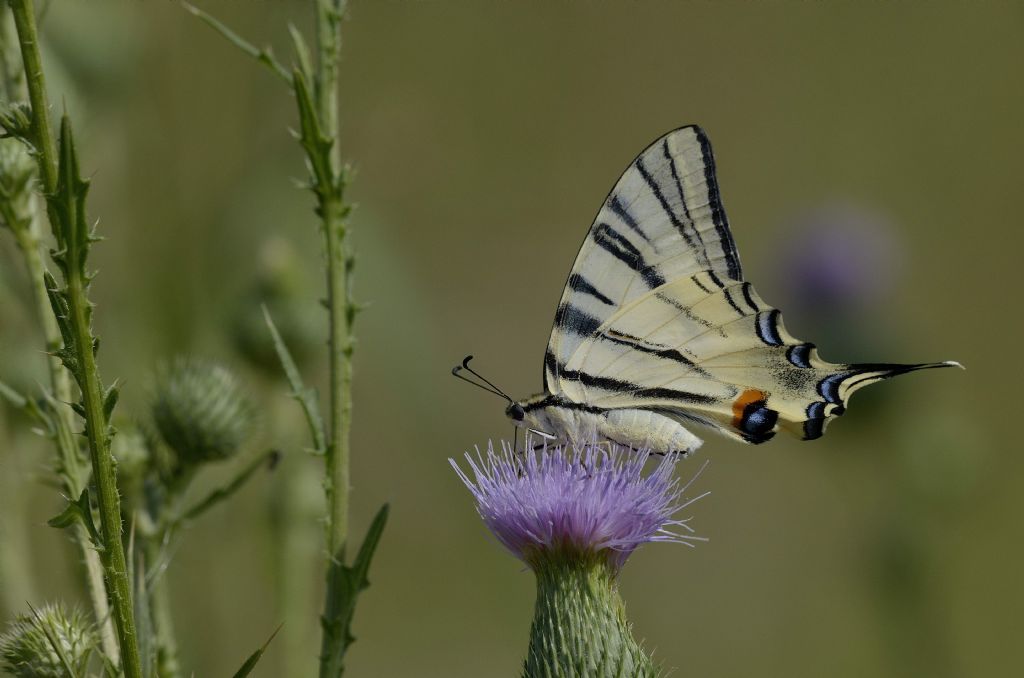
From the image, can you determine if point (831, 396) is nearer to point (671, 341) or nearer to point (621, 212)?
point (671, 341)

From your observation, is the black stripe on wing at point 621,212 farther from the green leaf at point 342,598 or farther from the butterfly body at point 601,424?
the green leaf at point 342,598

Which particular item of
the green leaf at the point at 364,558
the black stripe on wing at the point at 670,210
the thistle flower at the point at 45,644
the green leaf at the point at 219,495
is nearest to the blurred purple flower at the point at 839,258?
the black stripe on wing at the point at 670,210

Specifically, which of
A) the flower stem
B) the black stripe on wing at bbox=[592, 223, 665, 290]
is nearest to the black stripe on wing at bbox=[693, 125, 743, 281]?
the black stripe on wing at bbox=[592, 223, 665, 290]

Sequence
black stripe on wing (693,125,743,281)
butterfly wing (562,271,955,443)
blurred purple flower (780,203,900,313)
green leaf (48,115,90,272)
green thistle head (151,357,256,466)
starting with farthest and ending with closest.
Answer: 1. blurred purple flower (780,203,900,313)
2. butterfly wing (562,271,955,443)
3. black stripe on wing (693,125,743,281)
4. green thistle head (151,357,256,466)
5. green leaf (48,115,90,272)

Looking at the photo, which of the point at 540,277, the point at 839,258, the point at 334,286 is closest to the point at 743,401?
the point at 334,286

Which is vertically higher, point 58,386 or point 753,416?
point 753,416

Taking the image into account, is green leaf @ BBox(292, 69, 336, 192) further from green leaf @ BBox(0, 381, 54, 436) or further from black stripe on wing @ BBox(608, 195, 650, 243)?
black stripe on wing @ BBox(608, 195, 650, 243)

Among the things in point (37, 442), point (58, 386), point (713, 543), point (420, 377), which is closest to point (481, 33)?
point (713, 543)
